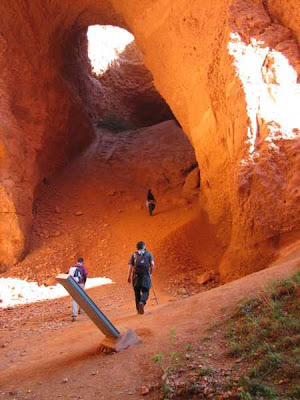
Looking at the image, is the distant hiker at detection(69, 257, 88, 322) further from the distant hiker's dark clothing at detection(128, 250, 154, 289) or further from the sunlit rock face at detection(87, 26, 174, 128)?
the sunlit rock face at detection(87, 26, 174, 128)

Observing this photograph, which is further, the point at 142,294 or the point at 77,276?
the point at 77,276

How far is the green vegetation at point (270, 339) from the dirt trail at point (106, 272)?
1.60 feet

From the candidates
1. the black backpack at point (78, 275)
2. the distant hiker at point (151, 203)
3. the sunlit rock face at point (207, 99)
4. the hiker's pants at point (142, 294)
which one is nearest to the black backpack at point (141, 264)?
Answer: the hiker's pants at point (142, 294)

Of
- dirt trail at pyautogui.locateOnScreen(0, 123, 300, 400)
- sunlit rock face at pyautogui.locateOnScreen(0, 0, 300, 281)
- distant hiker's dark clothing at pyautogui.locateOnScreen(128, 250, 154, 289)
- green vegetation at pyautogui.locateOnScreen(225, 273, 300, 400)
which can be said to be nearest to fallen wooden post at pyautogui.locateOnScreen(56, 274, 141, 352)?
dirt trail at pyautogui.locateOnScreen(0, 123, 300, 400)

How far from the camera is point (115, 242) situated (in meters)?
10.9

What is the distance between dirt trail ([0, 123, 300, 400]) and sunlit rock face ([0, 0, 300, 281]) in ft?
3.35

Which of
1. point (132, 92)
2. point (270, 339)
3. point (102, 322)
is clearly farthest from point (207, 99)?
point (132, 92)

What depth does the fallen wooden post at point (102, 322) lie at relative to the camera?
13.5ft

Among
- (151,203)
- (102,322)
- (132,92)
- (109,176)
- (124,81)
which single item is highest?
(124,81)

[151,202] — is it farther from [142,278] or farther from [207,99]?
[142,278]

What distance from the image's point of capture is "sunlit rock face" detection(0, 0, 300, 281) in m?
7.03

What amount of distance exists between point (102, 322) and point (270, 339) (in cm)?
185

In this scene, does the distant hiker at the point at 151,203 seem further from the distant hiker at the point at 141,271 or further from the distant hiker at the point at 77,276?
the distant hiker at the point at 141,271

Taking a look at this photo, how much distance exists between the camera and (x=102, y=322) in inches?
170
